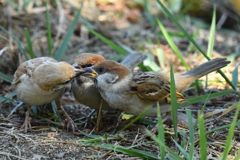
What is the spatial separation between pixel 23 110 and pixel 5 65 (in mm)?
1446

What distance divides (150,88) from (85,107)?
136 cm

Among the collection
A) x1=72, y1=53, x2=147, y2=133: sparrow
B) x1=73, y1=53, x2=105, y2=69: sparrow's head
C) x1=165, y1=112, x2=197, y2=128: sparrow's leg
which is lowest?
x1=165, y1=112, x2=197, y2=128: sparrow's leg

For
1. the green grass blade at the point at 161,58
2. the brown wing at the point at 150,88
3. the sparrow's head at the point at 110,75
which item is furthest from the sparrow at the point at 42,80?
the green grass blade at the point at 161,58

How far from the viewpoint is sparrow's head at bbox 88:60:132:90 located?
137 inches

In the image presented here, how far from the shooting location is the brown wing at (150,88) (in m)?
3.58

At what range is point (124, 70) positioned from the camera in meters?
3.58

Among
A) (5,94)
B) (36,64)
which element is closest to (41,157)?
(36,64)

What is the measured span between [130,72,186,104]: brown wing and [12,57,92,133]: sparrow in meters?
0.68

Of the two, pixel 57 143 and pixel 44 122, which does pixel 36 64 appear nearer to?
pixel 44 122

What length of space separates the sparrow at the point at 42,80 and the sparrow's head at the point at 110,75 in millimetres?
185

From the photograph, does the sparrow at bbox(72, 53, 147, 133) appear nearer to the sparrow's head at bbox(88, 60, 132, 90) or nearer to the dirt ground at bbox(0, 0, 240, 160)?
the sparrow's head at bbox(88, 60, 132, 90)

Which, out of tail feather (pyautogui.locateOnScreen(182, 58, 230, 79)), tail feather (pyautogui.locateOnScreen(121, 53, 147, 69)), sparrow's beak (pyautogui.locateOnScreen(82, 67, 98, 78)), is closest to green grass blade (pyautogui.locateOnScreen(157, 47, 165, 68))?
tail feather (pyautogui.locateOnScreen(121, 53, 147, 69))

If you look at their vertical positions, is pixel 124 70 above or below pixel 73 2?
below

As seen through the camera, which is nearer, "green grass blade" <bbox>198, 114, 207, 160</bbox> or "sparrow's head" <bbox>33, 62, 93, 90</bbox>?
"green grass blade" <bbox>198, 114, 207, 160</bbox>
